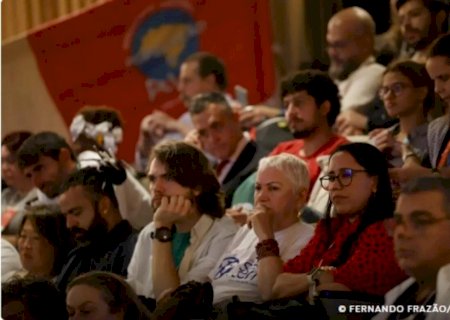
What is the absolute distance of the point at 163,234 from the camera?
4074 millimetres

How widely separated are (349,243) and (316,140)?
31.3 inches

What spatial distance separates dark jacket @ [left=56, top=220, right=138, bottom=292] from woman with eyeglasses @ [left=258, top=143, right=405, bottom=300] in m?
0.66

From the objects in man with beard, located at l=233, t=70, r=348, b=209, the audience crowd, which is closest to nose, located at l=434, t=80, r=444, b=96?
the audience crowd

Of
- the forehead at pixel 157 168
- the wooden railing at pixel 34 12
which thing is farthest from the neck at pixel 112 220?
the wooden railing at pixel 34 12

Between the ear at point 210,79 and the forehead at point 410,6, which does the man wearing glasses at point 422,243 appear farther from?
the ear at point 210,79

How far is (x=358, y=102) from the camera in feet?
16.0

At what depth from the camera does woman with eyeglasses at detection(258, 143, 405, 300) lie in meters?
3.53

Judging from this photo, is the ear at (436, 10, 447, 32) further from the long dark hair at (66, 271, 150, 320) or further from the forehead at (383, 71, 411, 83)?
the long dark hair at (66, 271, 150, 320)

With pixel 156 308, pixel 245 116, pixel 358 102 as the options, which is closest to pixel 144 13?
pixel 245 116

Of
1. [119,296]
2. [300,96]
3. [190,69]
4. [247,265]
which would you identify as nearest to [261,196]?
[247,265]

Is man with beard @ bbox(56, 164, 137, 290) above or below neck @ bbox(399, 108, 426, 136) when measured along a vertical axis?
below

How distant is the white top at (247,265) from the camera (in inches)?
151

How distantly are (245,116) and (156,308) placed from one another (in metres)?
1.43

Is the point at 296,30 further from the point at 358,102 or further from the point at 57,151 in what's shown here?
the point at 57,151
